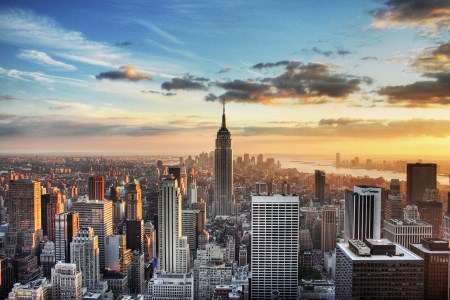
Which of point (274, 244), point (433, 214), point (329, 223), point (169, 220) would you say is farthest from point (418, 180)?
point (169, 220)

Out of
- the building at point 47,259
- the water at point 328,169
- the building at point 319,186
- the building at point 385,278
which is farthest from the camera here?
the building at point 47,259

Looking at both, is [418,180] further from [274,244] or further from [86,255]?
[86,255]

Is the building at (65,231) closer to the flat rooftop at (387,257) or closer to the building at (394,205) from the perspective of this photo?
the flat rooftop at (387,257)

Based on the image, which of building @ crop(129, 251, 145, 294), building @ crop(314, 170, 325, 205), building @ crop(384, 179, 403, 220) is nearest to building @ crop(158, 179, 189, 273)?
building @ crop(129, 251, 145, 294)

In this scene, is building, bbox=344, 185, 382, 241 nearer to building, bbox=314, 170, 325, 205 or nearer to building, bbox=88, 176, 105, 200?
building, bbox=314, 170, 325, 205

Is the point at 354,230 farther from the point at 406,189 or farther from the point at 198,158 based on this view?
the point at 198,158

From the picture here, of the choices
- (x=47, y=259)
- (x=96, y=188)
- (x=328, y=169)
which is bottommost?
(x=47, y=259)

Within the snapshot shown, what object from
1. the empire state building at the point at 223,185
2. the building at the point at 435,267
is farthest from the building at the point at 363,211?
the empire state building at the point at 223,185
